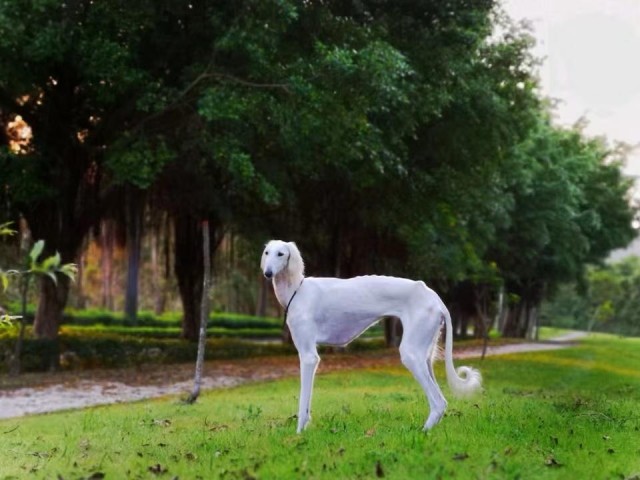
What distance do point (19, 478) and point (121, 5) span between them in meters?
12.4

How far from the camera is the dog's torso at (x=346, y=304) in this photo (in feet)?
27.1

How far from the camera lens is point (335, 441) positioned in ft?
24.4

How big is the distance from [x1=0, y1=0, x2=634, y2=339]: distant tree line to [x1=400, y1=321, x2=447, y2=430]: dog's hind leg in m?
9.55

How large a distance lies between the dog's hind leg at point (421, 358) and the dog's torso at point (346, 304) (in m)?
0.25

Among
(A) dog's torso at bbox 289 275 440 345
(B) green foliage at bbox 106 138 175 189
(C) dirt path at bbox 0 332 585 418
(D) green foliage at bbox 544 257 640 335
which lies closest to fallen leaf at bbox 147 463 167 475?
(A) dog's torso at bbox 289 275 440 345

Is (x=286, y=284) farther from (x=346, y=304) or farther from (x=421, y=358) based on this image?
(x=421, y=358)

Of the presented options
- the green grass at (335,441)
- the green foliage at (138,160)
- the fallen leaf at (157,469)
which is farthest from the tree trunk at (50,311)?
the fallen leaf at (157,469)

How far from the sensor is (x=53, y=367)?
70.9ft

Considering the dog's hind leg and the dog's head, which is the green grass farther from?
the dog's head

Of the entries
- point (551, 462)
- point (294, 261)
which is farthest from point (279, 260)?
point (551, 462)

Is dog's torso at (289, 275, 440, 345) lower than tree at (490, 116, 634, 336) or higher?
lower

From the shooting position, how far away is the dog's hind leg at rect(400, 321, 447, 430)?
314 inches

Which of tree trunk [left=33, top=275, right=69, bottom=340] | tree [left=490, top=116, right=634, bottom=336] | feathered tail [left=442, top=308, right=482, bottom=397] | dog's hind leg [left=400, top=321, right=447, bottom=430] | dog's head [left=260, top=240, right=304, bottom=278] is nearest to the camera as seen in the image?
dog's hind leg [left=400, top=321, right=447, bottom=430]

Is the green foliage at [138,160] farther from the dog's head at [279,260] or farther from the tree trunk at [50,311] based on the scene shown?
the dog's head at [279,260]
